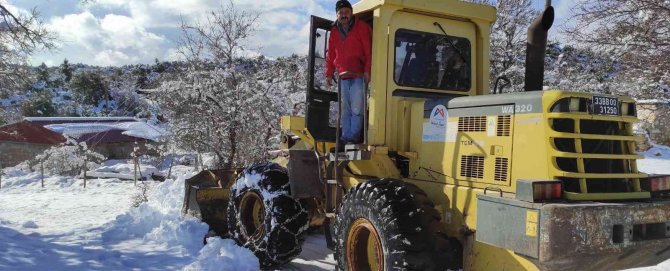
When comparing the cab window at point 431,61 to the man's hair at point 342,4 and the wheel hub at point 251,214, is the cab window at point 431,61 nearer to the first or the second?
the man's hair at point 342,4

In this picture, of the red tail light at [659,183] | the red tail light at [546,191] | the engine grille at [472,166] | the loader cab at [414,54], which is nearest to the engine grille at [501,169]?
the engine grille at [472,166]

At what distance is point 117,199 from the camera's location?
46.0 feet

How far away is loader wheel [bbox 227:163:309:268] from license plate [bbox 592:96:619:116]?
3.48 metres

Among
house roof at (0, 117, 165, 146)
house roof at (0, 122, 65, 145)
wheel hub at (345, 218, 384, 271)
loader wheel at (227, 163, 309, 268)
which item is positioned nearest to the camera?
wheel hub at (345, 218, 384, 271)

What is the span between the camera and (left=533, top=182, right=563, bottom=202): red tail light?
12.4 ft

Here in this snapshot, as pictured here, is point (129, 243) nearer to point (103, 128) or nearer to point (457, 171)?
point (457, 171)

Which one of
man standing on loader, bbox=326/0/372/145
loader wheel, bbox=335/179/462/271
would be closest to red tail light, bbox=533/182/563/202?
loader wheel, bbox=335/179/462/271

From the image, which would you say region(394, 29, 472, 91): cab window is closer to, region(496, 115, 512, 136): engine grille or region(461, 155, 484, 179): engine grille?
region(461, 155, 484, 179): engine grille

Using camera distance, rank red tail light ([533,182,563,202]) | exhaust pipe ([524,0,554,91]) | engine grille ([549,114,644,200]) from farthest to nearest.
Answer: exhaust pipe ([524,0,554,91]) → engine grille ([549,114,644,200]) → red tail light ([533,182,563,202])

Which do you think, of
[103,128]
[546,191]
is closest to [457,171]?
[546,191]

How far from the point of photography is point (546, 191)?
3805 mm

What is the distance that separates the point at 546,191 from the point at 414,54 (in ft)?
7.45

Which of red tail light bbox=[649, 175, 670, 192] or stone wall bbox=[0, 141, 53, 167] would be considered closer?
red tail light bbox=[649, 175, 670, 192]

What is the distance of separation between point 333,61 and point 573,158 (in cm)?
273
